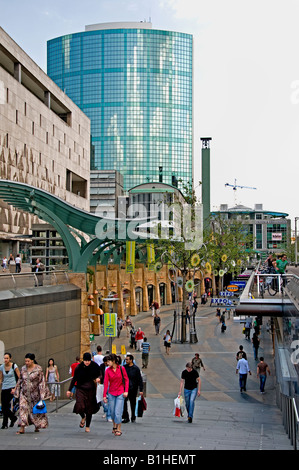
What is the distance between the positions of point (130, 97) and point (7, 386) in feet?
475

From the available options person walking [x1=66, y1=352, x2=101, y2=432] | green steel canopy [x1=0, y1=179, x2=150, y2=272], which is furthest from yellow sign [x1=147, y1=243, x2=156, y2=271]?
person walking [x1=66, y1=352, x2=101, y2=432]

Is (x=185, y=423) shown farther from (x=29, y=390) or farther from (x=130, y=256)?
(x=130, y=256)

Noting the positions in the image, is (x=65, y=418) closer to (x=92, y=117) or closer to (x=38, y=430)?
(x=38, y=430)

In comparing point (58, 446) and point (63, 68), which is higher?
point (63, 68)

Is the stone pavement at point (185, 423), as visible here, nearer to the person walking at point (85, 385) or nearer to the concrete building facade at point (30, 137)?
the person walking at point (85, 385)

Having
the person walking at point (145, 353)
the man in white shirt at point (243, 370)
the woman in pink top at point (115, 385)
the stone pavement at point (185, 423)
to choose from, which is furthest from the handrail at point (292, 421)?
the person walking at point (145, 353)

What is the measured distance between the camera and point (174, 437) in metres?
8.76

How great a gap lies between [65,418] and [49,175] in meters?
48.3

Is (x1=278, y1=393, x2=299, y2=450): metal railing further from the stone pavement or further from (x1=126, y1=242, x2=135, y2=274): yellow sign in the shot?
(x1=126, y1=242, x2=135, y2=274): yellow sign

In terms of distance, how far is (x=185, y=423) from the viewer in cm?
1085

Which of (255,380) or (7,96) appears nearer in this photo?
(255,380)

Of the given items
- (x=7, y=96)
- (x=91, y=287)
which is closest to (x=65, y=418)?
(x=91, y=287)

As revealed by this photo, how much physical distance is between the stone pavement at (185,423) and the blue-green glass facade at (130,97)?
4954 inches

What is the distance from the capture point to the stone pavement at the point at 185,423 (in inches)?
307
